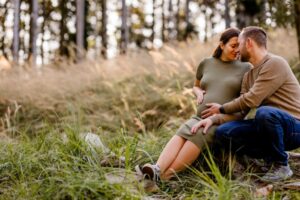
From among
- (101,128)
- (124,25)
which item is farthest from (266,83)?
(124,25)

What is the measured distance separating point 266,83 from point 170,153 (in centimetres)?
89

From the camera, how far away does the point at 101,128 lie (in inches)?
203

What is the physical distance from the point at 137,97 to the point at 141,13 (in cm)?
2016

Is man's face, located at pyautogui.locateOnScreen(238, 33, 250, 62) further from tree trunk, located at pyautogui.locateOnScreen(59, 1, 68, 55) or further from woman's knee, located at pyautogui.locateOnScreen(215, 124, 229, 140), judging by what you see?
tree trunk, located at pyautogui.locateOnScreen(59, 1, 68, 55)

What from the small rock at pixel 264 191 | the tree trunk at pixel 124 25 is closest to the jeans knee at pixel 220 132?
the small rock at pixel 264 191

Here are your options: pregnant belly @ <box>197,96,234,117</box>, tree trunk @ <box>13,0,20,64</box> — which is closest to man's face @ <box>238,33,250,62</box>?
pregnant belly @ <box>197,96,234,117</box>

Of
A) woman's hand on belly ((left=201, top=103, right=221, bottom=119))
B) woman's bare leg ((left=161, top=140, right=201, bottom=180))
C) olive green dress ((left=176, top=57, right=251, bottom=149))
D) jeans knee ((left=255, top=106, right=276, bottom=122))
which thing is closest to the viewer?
jeans knee ((left=255, top=106, right=276, bottom=122))

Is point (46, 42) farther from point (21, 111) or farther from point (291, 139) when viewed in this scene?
point (291, 139)

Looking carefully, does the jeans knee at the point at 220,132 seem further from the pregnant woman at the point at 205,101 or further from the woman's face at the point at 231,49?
the woman's face at the point at 231,49

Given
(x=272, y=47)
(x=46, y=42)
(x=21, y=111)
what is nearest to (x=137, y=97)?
(x=21, y=111)

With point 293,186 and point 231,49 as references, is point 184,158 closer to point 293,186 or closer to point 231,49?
point 293,186

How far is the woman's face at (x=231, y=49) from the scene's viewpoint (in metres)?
3.89

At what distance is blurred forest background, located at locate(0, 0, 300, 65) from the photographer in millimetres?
10398

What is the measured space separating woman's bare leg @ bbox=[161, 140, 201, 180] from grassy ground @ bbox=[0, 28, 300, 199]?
83mm
